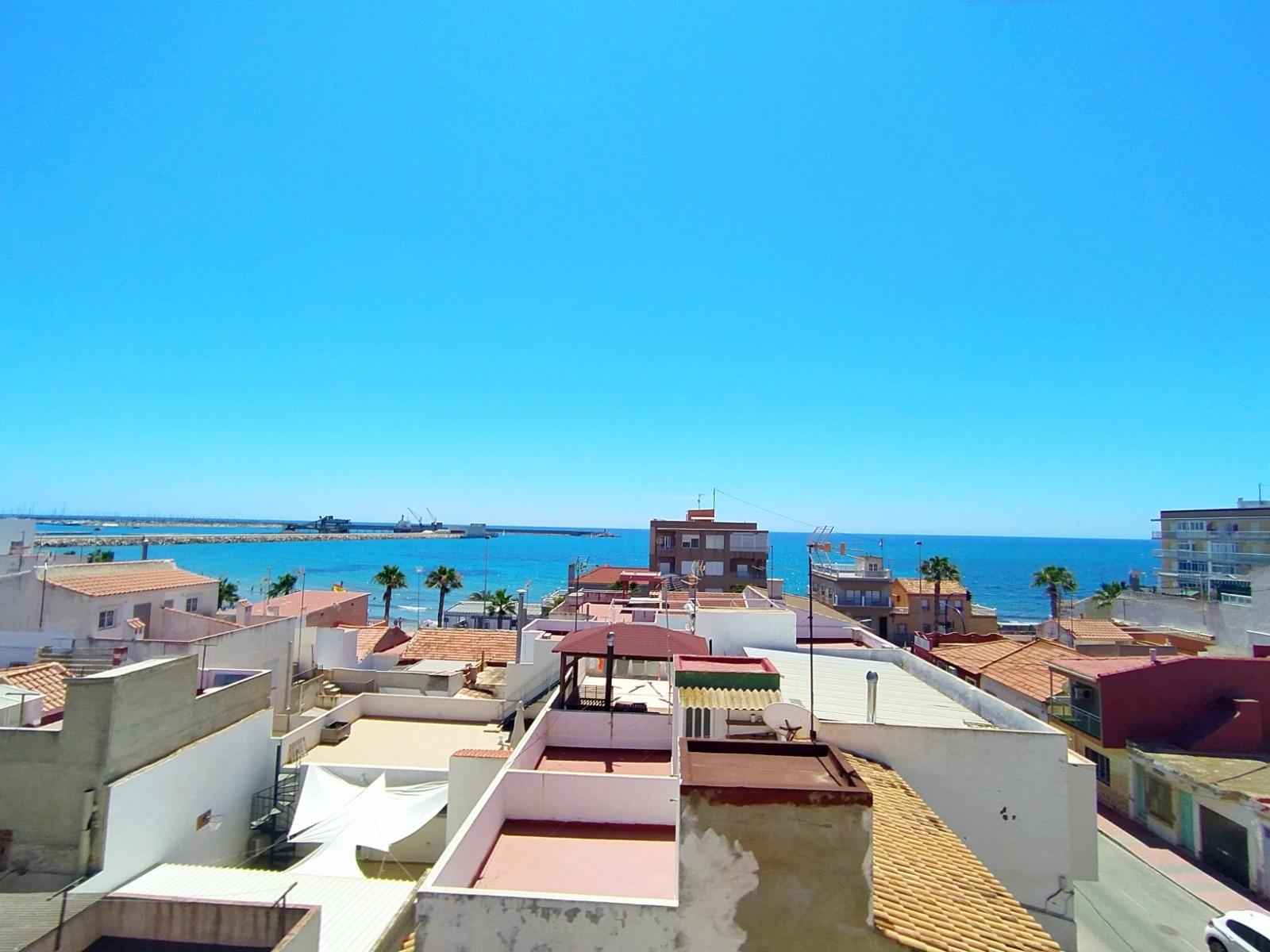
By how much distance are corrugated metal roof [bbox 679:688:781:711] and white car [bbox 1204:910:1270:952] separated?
11734 millimetres

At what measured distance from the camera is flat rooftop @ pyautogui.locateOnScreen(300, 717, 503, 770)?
744 inches

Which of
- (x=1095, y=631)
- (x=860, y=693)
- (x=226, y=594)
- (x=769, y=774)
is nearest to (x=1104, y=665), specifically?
(x=860, y=693)

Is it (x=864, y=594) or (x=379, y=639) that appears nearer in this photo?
(x=379, y=639)

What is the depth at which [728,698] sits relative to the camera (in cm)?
1318

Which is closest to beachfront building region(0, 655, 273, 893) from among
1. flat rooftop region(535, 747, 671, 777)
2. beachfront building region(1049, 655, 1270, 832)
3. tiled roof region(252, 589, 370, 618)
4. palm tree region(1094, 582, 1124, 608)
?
flat rooftop region(535, 747, 671, 777)

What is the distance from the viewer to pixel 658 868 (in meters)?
9.02

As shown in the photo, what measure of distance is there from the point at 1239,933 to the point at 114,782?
23.6 m

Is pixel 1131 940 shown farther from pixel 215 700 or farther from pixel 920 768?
pixel 215 700

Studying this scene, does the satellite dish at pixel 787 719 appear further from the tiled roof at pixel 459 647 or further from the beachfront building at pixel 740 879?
the tiled roof at pixel 459 647

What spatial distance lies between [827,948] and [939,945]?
122 cm

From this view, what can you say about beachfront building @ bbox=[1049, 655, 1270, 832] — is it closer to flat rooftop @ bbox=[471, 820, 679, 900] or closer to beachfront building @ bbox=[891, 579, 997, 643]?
flat rooftop @ bbox=[471, 820, 679, 900]

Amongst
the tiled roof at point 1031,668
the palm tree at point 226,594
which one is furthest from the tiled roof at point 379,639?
the tiled roof at point 1031,668

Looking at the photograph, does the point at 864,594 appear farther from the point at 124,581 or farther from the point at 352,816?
the point at 124,581

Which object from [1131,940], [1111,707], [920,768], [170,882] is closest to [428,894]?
[170,882]
